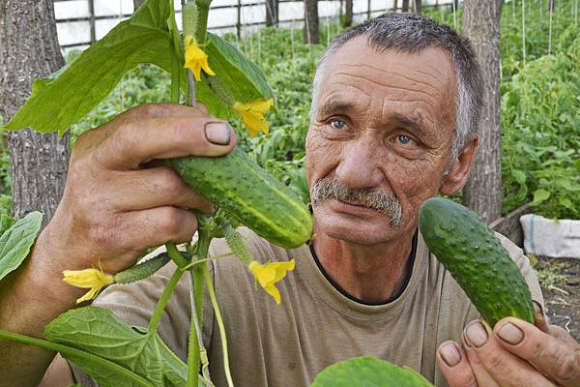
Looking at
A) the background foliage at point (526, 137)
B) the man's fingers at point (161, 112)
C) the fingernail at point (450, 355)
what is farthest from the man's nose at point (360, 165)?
the background foliage at point (526, 137)

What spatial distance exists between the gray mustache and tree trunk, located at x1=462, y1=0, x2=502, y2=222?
329 cm

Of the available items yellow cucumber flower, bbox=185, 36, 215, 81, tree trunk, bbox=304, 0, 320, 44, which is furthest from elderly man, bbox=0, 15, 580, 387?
tree trunk, bbox=304, 0, 320, 44

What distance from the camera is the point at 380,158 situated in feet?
6.61

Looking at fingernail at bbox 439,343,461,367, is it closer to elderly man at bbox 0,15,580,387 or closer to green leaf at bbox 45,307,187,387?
elderly man at bbox 0,15,580,387

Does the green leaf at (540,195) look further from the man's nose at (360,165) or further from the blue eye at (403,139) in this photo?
the man's nose at (360,165)

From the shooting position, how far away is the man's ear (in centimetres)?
236

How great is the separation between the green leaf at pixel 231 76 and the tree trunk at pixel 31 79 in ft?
6.16

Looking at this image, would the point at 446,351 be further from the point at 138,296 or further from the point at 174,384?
the point at 138,296

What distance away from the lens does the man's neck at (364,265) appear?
2.16 metres

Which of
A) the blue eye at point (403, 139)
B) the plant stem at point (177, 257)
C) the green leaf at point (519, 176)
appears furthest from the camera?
the green leaf at point (519, 176)

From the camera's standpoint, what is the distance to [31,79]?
9.76 ft

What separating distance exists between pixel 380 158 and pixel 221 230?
3.28 feet

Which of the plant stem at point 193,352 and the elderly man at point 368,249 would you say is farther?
the elderly man at point 368,249

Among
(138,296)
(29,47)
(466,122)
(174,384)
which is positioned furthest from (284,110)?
(174,384)
